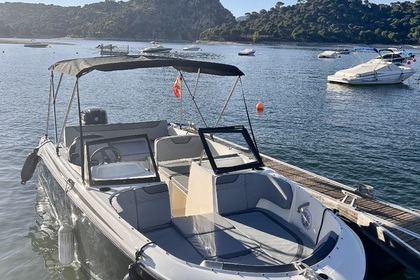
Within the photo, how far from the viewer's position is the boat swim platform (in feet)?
22.5

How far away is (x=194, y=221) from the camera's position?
6.09m

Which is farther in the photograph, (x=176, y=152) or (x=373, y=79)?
(x=373, y=79)

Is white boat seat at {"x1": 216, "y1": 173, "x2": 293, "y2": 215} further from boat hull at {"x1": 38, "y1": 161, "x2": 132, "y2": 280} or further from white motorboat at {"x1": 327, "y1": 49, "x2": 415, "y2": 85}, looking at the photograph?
white motorboat at {"x1": 327, "y1": 49, "x2": 415, "y2": 85}

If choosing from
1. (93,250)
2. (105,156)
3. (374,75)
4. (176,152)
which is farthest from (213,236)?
(374,75)

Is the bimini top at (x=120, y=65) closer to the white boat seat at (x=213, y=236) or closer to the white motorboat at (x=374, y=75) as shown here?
the white boat seat at (x=213, y=236)

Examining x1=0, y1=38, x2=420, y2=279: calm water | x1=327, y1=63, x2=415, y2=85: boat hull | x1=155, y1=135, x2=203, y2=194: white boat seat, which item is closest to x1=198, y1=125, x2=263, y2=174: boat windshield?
x1=155, y1=135, x2=203, y2=194: white boat seat

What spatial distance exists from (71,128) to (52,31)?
18595 cm

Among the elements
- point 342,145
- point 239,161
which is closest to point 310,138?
point 342,145

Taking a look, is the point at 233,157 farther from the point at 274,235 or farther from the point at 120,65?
the point at 120,65

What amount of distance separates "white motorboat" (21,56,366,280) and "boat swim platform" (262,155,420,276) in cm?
110

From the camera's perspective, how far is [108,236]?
515cm

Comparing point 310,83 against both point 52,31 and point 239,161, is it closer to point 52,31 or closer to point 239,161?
point 239,161

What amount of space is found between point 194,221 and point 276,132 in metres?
13.2

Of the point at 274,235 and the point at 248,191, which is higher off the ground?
the point at 248,191
